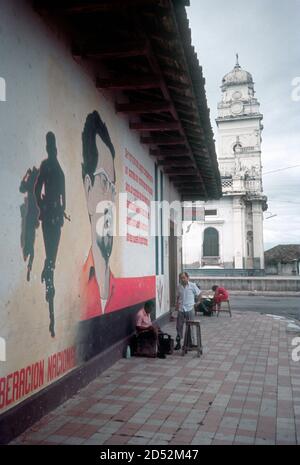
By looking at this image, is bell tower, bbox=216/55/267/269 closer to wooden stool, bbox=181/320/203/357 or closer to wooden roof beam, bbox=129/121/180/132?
wooden stool, bbox=181/320/203/357

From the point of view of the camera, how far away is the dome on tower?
43500mm

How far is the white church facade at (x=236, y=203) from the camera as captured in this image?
128 ft

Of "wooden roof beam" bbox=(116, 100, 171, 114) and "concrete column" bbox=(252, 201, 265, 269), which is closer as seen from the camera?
"wooden roof beam" bbox=(116, 100, 171, 114)

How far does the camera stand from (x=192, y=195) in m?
14.7

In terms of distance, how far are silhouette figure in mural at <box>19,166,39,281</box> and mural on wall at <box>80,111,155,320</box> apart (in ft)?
4.51

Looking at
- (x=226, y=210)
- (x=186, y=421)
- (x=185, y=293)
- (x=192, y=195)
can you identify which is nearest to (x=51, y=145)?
(x=186, y=421)

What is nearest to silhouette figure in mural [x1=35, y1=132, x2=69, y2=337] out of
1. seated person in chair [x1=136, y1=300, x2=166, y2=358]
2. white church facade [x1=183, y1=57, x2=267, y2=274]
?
seated person in chair [x1=136, y1=300, x2=166, y2=358]

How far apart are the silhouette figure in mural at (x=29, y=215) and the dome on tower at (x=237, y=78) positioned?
43.1 m

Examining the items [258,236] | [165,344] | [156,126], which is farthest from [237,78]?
[165,344]

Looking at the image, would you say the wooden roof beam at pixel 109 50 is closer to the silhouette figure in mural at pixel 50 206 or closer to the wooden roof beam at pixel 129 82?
the wooden roof beam at pixel 129 82

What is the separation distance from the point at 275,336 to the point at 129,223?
4.78 m

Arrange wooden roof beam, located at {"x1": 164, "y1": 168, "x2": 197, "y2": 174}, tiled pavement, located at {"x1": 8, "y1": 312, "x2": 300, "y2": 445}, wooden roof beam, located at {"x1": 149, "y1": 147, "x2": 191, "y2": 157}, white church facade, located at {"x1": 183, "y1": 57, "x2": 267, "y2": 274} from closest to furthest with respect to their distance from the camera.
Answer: tiled pavement, located at {"x1": 8, "y1": 312, "x2": 300, "y2": 445}
wooden roof beam, located at {"x1": 149, "y1": 147, "x2": 191, "y2": 157}
wooden roof beam, located at {"x1": 164, "y1": 168, "x2": 197, "y2": 174}
white church facade, located at {"x1": 183, "y1": 57, "x2": 267, "y2": 274}

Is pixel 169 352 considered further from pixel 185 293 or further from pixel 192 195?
pixel 192 195

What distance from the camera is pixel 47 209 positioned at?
15.1 feet
